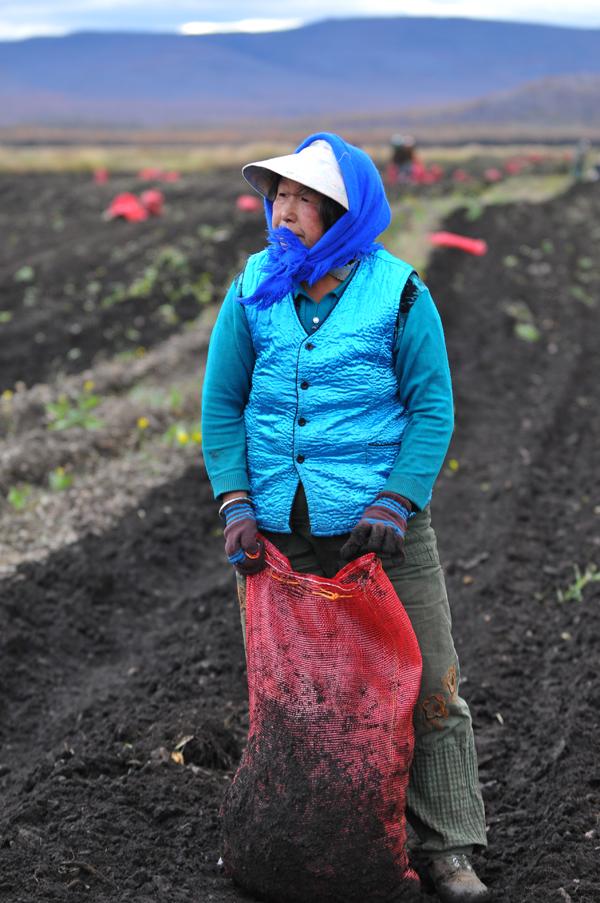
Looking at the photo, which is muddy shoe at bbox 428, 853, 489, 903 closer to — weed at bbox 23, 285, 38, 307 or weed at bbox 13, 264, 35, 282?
weed at bbox 23, 285, 38, 307

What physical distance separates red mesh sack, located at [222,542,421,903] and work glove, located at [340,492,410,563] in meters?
0.06

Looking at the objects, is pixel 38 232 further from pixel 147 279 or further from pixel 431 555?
pixel 431 555

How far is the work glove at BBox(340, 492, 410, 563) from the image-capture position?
2760 millimetres

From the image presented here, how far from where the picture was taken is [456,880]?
300 centimetres

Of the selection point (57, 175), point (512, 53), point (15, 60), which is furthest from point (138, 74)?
point (57, 175)

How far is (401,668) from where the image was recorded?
2906 mm

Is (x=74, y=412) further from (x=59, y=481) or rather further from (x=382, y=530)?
(x=382, y=530)

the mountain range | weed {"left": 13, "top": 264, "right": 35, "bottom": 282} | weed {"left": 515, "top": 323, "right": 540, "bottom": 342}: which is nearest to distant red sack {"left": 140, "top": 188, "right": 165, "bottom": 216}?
weed {"left": 13, "top": 264, "right": 35, "bottom": 282}

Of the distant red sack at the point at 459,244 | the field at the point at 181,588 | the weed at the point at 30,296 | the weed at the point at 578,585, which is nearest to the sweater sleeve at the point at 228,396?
the field at the point at 181,588

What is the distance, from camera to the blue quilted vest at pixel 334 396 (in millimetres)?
2879

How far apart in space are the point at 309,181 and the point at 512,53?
182809 mm

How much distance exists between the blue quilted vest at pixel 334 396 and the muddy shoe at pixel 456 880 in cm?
94

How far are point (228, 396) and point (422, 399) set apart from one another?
51 centimetres

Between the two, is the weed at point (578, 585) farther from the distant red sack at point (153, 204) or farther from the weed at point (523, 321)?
the distant red sack at point (153, 204)
